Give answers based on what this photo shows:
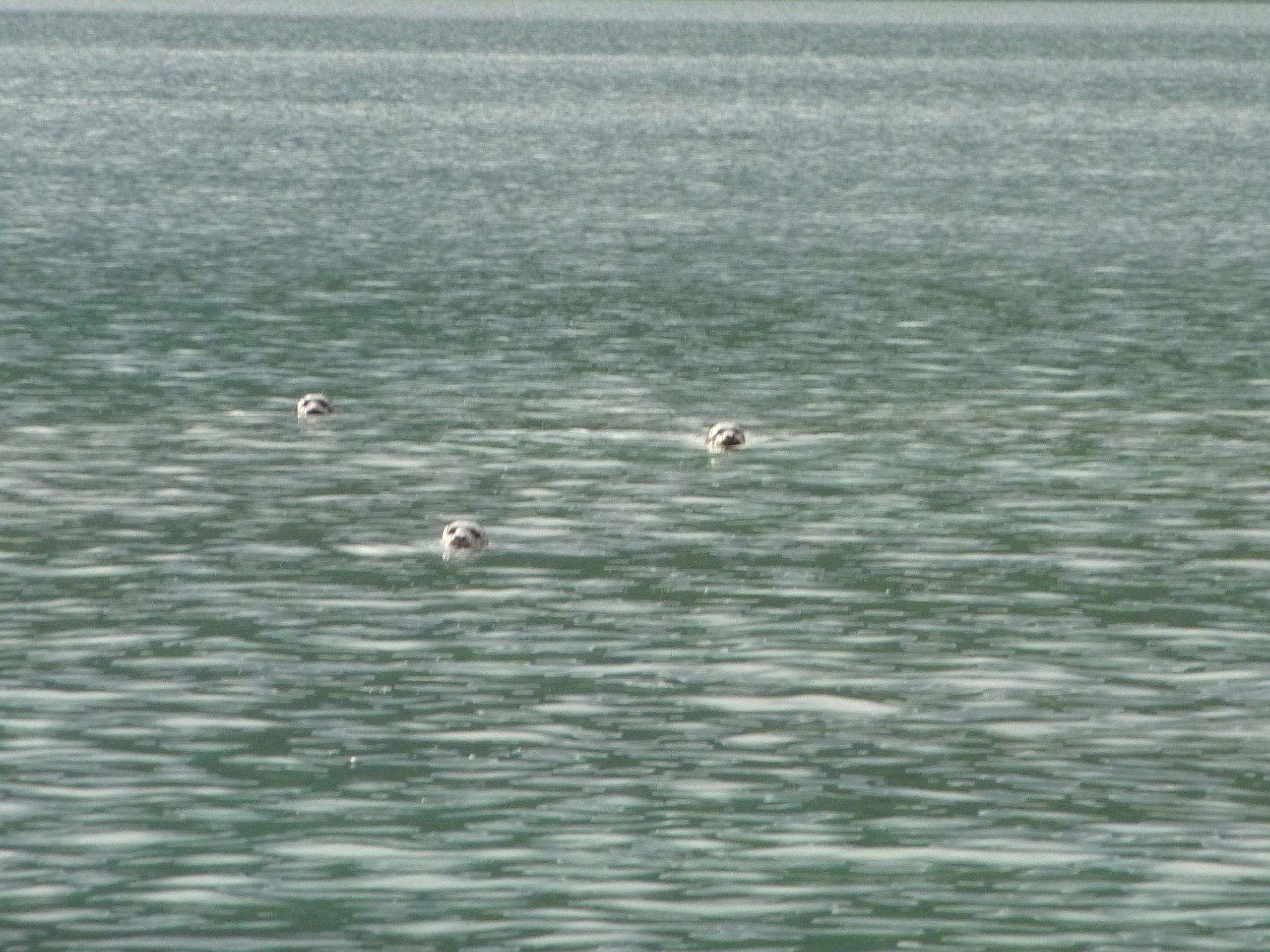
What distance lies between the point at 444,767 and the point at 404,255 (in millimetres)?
51521

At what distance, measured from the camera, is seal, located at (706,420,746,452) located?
47875 millimetres

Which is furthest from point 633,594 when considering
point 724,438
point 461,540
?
point 724,438

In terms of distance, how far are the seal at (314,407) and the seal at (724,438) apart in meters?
6.51

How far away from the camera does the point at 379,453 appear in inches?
1873

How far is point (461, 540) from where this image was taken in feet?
129

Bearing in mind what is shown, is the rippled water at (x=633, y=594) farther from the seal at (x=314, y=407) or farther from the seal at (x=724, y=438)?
the seal at (x=314, y=407)

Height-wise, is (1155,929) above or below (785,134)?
below

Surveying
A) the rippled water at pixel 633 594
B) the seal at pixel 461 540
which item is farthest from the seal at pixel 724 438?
the seal at pixel 461 540

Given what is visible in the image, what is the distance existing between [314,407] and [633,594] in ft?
46.6

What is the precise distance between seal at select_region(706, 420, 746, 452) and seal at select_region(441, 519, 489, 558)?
8.87 meters

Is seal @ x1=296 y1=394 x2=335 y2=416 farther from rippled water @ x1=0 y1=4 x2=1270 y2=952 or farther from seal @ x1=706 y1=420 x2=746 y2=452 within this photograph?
seal @ x1=706 y1=420 x2=746 y2=452

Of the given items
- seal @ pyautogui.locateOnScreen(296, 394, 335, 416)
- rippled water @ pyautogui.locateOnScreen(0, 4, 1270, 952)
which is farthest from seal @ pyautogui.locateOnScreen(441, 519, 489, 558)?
seal @ pyautogui.locateOnScreen(296, 394, 335, 416)

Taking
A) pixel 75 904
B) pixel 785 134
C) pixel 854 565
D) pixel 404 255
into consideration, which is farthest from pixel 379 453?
pixel 785 134

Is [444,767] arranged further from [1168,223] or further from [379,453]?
[1168,223]
